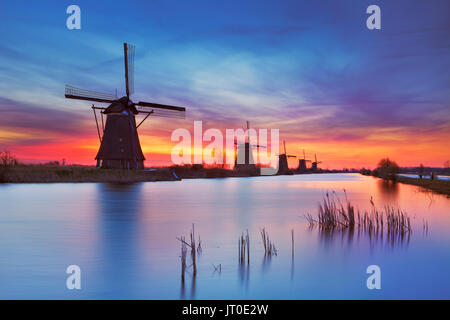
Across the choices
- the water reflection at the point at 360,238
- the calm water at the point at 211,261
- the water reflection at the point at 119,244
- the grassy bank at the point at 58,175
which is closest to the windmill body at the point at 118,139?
the grassy bank at the point at 58,175

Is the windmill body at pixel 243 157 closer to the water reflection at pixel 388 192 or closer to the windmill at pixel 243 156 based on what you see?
the windmill at pixel 243 156

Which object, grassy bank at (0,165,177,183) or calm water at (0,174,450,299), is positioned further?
grassy bank at (0,165,177,183)

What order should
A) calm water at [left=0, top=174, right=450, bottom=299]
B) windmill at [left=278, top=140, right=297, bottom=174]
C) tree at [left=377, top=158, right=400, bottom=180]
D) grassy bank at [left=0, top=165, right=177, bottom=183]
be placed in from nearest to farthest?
1. calm water at [left=0, top=174, right=450, bottom=299]
2. grassy bank at [left=0, top=165, right=177, bottom=183]
3. tree at [left=377, top=158, right=400, bottom=180]
4. windmill at [left=278, top=140, right=297, bottom=174]

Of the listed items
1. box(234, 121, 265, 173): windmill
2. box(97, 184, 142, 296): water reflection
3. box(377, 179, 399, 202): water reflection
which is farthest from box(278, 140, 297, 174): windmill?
box(97, 184, 142, 296): water reflection

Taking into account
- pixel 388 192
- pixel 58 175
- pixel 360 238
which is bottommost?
pixel 388 192

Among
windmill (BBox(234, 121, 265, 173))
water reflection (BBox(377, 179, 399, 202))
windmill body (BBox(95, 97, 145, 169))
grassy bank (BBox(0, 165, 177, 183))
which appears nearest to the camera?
water reflection (BBox(377, 179, 399, 202))

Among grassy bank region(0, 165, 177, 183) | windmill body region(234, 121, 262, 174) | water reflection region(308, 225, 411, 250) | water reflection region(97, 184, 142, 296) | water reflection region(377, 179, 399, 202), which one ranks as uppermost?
windmill body region(234, 121, 262, 174)

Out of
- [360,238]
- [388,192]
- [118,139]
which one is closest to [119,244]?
[360,238]

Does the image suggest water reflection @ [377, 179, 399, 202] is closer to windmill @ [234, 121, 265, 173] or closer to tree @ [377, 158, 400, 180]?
tree @ [377, 158, 400, 180]

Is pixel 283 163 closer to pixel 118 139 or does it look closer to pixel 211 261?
pixel 118 139

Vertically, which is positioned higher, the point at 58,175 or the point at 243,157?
the point at 243,157

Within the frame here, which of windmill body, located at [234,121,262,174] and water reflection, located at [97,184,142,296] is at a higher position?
windmill body, located at [234,121,262,174]
